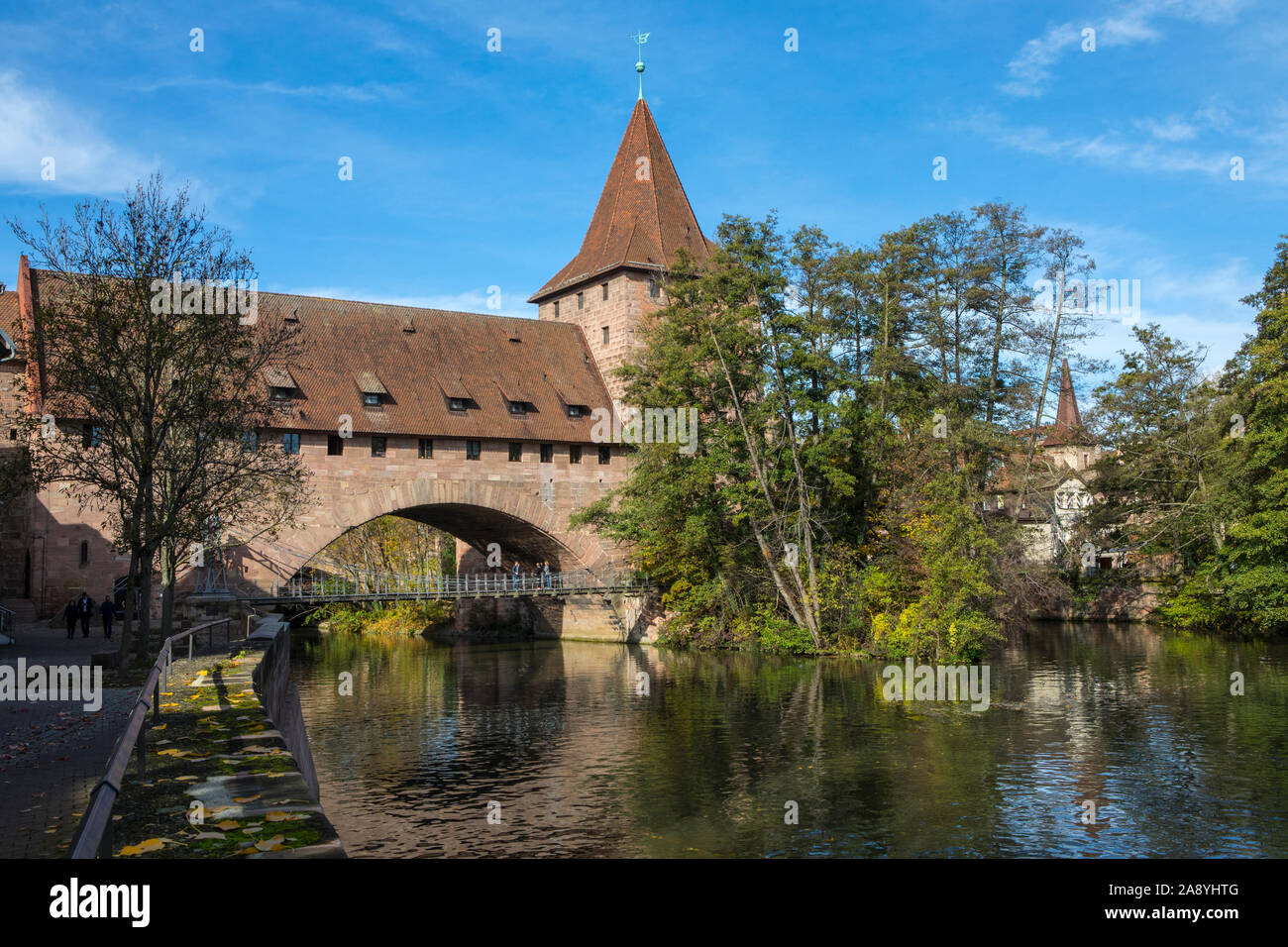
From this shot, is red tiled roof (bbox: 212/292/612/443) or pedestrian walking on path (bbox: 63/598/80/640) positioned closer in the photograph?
pedestrian walking on path (bbox: 63/598/80/640)

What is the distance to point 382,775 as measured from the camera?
46.1 ft

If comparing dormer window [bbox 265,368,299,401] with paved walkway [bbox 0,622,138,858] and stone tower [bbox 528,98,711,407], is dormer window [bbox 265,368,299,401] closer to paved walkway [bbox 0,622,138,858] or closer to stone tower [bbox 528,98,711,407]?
stone tower [bbox 528,98,711,407]

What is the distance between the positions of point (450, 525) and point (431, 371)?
6438 millimetres

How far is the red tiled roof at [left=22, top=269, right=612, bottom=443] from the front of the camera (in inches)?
1305

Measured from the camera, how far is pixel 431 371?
3594 cm

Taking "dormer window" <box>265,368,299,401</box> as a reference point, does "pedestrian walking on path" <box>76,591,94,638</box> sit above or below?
below

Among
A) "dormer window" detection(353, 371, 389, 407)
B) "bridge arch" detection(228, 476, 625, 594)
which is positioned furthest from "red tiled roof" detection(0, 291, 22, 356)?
"dormer window" detection(353, 371, 389, 407)

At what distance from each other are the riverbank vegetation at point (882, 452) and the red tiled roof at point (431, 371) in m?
5.07

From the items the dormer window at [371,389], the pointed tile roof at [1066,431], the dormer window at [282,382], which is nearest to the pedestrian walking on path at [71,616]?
the dormer window at [282,382]

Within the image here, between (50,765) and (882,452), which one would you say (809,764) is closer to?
(50,765)

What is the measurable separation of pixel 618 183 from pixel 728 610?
18.4m

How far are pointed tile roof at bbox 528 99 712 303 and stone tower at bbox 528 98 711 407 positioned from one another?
35 millimetres

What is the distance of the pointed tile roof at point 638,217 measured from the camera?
39.6 m

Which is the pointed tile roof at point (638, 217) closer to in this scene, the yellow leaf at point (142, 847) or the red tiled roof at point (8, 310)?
the red tiled roof at point (8, 310)
